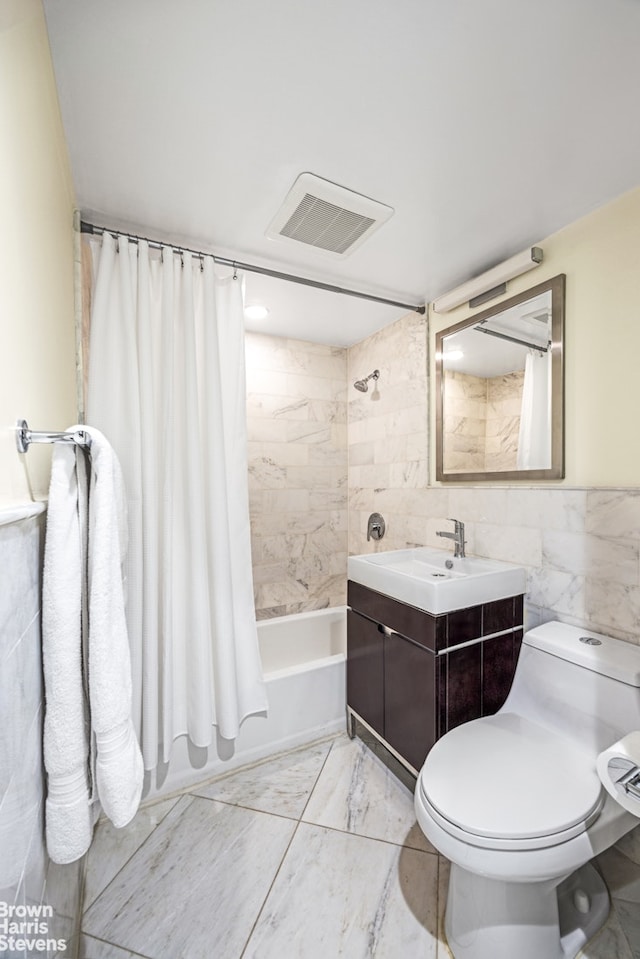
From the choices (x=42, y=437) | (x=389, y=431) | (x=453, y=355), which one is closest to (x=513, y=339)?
(x=453, y=355)

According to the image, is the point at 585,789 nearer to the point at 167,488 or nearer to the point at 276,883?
the point at 276,883

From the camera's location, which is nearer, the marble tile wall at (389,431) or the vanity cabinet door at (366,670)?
the vanity cabinet door at (366,670)

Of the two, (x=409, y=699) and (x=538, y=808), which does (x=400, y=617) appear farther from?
(x=538, y=808)

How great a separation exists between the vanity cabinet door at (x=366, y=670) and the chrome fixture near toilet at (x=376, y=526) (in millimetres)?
707

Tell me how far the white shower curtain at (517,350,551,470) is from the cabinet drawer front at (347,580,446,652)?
79cm

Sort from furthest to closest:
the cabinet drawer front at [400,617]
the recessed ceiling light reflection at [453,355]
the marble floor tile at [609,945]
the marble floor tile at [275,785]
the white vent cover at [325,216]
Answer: the recessed ceiling light reflection at [453,355] → the marble floor tile at [275,785] → the cabinet drawer front at [400,617] → the white vent cover at [325,216] → the marble floor tile at [609,945]

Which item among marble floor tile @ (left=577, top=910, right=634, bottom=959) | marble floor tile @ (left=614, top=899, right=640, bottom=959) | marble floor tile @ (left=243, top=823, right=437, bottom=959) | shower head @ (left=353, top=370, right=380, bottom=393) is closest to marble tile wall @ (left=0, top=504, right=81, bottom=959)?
marble floor tile @ (left=243, top=823, right=437, bottom=959)

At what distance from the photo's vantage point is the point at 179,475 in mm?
1639

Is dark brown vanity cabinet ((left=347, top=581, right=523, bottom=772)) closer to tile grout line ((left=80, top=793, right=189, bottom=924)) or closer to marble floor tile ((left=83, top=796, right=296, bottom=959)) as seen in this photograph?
marble floor tile ((left=83, top=796, right=296, bottom=959))

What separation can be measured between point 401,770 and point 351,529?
1.49m

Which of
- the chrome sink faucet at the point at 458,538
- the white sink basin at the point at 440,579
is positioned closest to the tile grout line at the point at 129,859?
the white sink basin at the point at 440,579

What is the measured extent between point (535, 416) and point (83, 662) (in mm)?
1810

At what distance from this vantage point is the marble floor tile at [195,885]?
1160 mm

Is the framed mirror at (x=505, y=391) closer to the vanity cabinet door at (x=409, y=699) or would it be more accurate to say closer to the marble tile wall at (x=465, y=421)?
the marble tile wall at (x=465, y=421)
